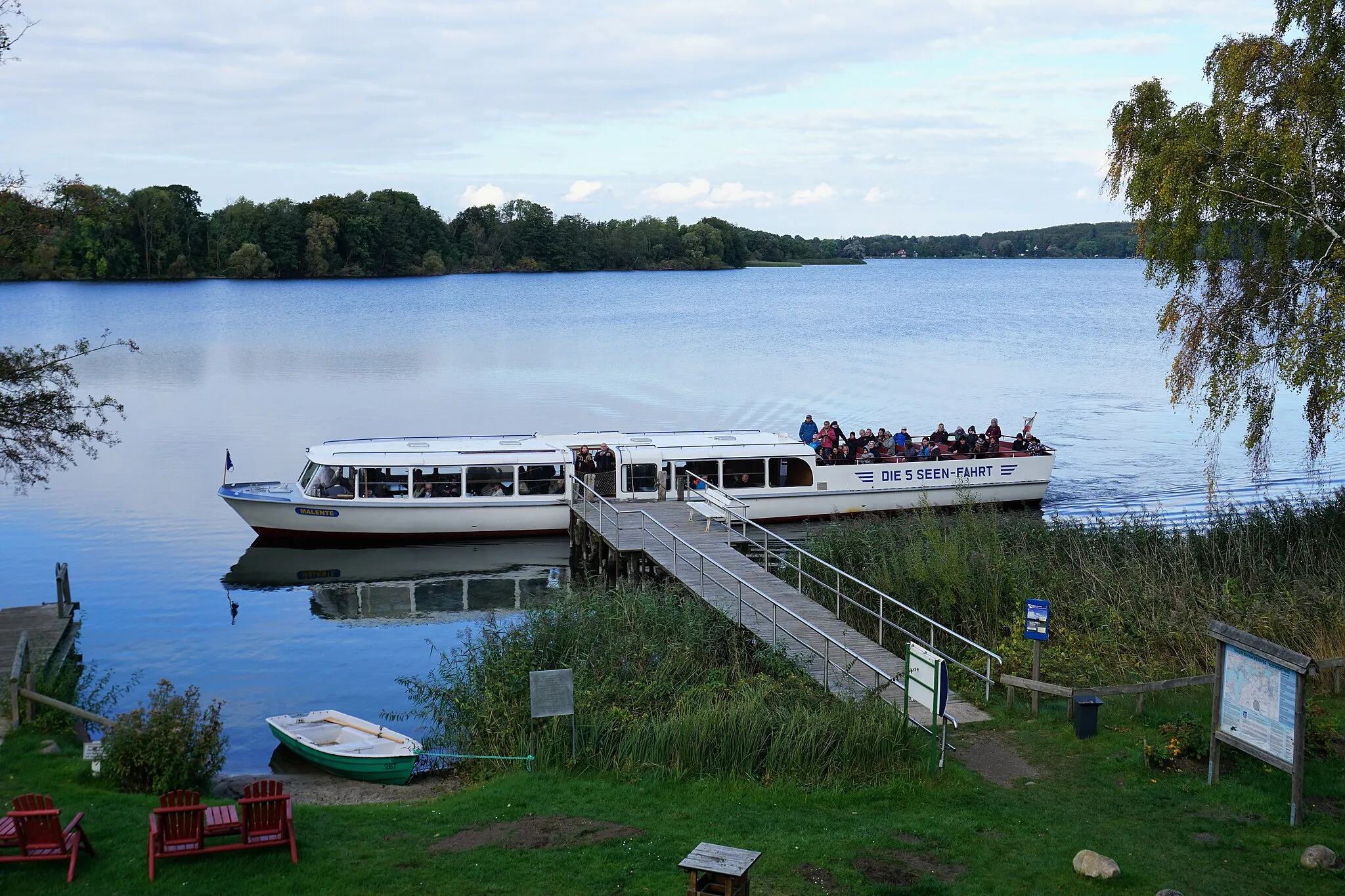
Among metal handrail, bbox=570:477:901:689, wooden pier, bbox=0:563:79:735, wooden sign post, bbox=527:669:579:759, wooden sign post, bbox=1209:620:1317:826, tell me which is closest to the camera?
wooden sign post, bbox=1209:620:1317:826

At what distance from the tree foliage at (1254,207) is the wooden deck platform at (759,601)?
8446mm

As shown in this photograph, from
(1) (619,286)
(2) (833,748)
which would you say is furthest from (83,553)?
(1) (619,286)

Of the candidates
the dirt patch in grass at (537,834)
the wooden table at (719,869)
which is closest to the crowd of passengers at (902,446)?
the dirt patch in grass at (537,834)

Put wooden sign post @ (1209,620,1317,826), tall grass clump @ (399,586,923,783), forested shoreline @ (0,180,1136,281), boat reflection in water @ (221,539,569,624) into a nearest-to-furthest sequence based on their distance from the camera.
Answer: wooden sign post @ (1209,620,1317,826), tall grass clump @ (399,586,923,783), boat reflection in water @ (221,539,569,624), forested shoreline @ (0,180,1136,281)

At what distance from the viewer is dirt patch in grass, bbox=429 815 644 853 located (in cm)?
1155

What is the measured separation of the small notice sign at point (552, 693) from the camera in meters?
14.0

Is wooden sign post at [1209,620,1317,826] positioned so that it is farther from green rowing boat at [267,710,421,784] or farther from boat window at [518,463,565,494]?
boat window at [518,463,565,494]

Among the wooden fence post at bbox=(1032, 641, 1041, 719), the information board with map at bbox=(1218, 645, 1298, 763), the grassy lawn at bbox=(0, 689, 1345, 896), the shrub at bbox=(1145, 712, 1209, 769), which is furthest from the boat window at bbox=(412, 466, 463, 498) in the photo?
the information board with map at bbox=(1218, 645, 1298, 763)

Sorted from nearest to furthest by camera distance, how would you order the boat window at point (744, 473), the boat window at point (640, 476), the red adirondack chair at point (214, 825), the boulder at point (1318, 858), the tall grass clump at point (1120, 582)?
the boulder at point (1318, 858) < the red adirondack chair at point (214, 825) < the tall grass clump at point (1120, 582) < the boat window at point (640, 476) < the boat window at point (744, 473)

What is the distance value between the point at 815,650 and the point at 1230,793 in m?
6.89

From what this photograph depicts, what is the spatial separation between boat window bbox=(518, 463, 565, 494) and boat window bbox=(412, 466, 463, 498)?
1.70 metres

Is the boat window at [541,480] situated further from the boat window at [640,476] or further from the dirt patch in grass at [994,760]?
the dirt patch in grass at [994,760]

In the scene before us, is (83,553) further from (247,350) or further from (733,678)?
(247,350)

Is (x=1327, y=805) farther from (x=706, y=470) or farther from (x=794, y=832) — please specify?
(x=706, y=470)
